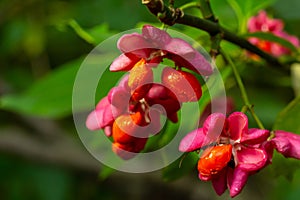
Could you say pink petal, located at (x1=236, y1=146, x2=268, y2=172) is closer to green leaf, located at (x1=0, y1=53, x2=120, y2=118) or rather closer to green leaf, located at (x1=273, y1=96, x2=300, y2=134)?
green leaf, located at (x1=273, y1=96, x2=300, y2=134)

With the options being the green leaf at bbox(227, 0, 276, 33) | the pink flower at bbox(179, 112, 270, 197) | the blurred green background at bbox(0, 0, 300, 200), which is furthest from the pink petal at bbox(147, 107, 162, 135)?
the blurred green background at bbox(0, 0, 300, 200)

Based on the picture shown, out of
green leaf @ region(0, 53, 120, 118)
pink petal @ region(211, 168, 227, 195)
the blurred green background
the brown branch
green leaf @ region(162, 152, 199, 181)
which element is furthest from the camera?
the blurred green background

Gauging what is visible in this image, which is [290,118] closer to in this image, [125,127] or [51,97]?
[125,127]

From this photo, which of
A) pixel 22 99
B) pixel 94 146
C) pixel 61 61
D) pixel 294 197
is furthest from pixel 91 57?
pixel 61 61

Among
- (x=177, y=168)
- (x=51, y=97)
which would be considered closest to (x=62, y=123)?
(x=51, y=97)

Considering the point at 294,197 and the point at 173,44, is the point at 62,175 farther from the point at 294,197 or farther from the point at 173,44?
the point at 173,44

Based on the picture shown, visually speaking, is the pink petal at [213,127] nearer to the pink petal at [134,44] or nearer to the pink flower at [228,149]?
the pink flower at [228,149]

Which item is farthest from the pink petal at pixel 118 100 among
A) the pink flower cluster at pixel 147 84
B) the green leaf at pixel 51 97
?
the green leaf at pixel 51 97

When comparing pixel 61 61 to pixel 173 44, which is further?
pixel 61 61
